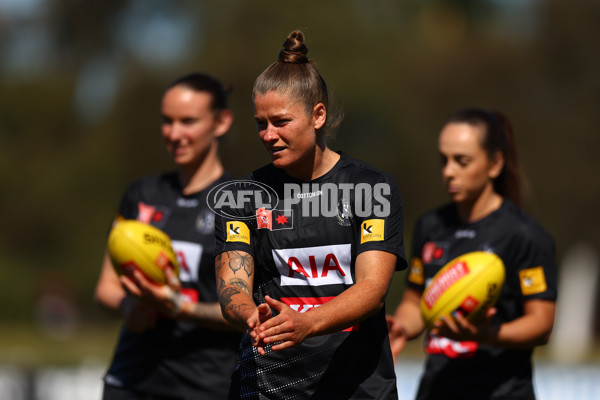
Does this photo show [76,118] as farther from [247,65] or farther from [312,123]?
[312,123]

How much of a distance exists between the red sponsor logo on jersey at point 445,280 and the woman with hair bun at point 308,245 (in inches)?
40.7

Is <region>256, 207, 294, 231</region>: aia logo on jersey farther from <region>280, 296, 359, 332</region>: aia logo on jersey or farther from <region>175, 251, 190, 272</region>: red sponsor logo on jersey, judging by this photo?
<region>175, 251, 190, 272</region>: red sponsor logo on jersey

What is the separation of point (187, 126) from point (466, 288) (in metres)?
1.99

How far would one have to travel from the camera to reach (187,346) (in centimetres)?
509

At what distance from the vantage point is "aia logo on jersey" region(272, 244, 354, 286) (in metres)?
3.84

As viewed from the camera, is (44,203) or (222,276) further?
(44,203)

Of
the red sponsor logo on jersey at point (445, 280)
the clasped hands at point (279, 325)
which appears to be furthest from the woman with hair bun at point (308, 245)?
the red sponsor logo on jersey at point (445, 280)

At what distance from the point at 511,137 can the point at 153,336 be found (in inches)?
106

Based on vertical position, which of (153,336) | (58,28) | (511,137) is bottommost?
(153,336)

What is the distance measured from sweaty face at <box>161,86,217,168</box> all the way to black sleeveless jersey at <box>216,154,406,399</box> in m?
1.53

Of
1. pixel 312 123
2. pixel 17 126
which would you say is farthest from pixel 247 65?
pixel 312 123

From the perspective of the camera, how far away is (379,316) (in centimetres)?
392

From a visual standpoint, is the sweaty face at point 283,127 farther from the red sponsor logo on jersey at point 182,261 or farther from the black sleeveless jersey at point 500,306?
the black sleeveless jersey at point 500,306

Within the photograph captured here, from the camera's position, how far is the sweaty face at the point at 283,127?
3.74 metres
